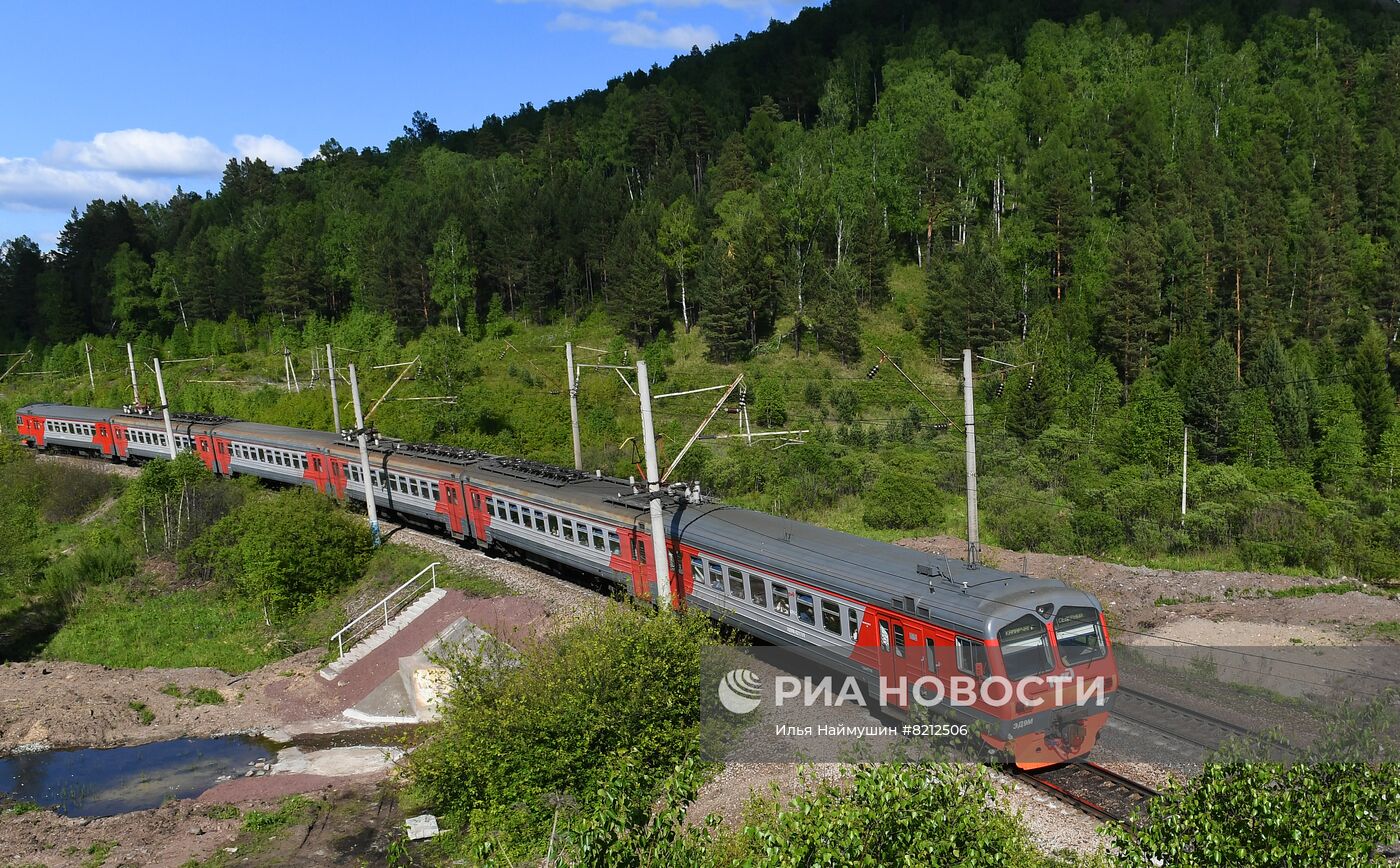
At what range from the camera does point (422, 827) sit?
1720cm

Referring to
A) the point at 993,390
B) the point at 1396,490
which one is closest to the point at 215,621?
the point at 993,390

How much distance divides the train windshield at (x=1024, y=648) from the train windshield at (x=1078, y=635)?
29 cm

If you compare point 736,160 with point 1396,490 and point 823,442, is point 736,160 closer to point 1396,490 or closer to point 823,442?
point 823,442

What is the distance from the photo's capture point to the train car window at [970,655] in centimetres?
1381

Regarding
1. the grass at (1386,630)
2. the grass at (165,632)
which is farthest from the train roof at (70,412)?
the grass at (1386,630)

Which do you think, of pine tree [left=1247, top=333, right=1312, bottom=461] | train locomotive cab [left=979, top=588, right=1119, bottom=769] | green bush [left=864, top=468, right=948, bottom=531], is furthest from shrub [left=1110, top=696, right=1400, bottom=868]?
pine tree [left=1247, top=333, right=1312, bottom=461]

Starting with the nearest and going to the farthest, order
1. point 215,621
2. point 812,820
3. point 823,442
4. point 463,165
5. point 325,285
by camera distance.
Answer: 1. point 812,820
2. point 215,621
3. point 823,442
4. point 325,285
5. point 463,165

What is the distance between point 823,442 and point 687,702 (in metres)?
27.8

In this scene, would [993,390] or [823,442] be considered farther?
[993,390]

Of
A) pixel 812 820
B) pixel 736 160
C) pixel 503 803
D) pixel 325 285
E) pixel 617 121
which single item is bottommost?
pixel 503 803

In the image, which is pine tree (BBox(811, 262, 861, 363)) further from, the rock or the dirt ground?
the rock

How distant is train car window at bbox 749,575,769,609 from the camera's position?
60.9 feet

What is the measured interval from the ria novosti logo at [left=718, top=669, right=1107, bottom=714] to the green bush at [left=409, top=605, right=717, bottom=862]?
62.2 inches

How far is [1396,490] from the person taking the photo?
35.7 metres
